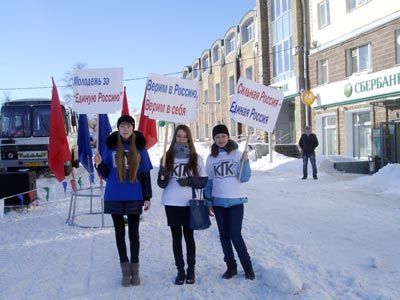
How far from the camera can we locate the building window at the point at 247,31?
3253 cm

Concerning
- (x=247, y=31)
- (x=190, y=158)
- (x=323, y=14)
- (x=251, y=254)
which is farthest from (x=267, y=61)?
(x=190, y=158)

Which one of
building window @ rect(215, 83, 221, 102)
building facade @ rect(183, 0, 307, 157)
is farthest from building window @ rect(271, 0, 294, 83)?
building window @ rect(215, 83, 221, 102)

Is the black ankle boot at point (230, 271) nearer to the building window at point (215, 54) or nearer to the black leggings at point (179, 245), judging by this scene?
the black leggings at point (179, 245)

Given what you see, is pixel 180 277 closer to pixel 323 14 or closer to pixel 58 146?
pixel 58 146

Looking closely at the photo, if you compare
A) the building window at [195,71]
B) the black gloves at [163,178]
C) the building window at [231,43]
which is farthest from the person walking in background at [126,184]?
the building window at [195,71]

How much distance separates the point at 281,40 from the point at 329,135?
7958 millimetres

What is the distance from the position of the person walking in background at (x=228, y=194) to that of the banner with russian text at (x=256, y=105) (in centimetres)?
66

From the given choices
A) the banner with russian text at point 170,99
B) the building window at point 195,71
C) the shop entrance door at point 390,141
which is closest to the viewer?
the banner with russian text at point 170,99

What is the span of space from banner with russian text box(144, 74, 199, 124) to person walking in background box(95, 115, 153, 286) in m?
0.71

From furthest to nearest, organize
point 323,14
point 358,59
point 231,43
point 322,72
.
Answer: point 231,43
point 322,72
point 323,14
point 358,59

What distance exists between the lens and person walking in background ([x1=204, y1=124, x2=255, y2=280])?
15.0 feet

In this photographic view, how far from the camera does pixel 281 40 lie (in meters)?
26.5

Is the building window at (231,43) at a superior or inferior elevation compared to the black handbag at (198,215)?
superior

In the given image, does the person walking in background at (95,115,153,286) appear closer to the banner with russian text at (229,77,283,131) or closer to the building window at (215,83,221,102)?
the banner with russian text at (229,77,283,131)
